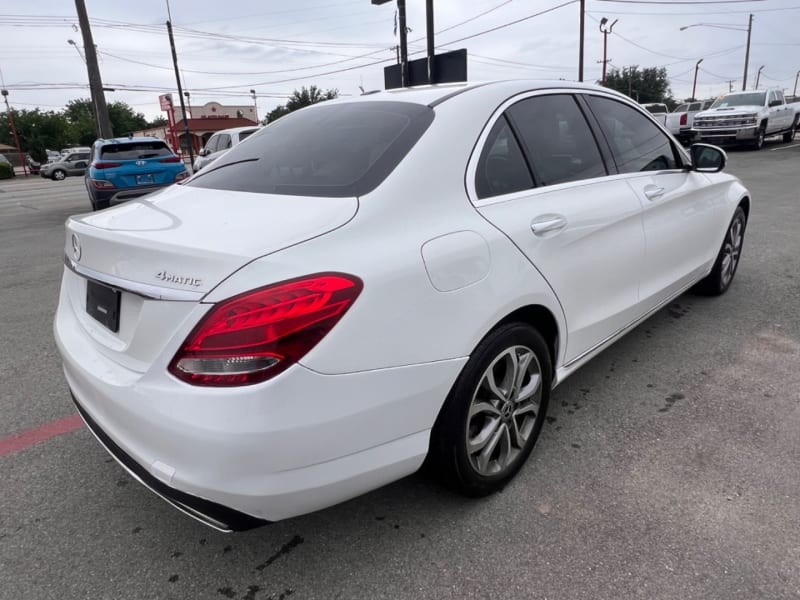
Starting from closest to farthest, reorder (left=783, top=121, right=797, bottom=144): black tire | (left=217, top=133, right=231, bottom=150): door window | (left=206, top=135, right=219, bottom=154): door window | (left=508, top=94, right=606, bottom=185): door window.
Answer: (left=508, top=94, right=606, bottom=185): door window → (left=217, top=133, right=231, bottom=150): door window → (left=206, top=135, right=219, bottom=154): door window → (left=783, top=121, right=797, bottom=144): black tire

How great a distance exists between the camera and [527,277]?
219 cm

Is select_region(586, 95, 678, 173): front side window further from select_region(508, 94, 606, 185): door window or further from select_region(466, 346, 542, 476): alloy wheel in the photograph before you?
select_region(466, 346, 542, 476): alloy wheel

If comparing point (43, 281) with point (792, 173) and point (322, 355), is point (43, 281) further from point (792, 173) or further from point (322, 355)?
point (792, 173)

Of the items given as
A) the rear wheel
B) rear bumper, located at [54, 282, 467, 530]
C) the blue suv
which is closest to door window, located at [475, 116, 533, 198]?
rear bumper, located at [54, 282, 467, 530]

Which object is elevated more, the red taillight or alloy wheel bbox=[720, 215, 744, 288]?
the red taillight

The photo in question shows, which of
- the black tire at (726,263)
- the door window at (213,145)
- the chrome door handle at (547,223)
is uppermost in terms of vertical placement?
the door window at (213,145)

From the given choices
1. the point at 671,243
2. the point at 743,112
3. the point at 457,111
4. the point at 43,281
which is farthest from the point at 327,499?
the point at 743,112

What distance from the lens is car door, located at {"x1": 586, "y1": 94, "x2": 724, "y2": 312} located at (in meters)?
3.10

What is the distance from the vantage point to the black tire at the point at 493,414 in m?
1.99

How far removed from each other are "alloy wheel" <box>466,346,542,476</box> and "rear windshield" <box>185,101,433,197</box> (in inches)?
34.5

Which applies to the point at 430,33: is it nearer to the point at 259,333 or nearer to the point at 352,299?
the point at 352,299

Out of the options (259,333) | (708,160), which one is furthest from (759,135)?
(259,333)

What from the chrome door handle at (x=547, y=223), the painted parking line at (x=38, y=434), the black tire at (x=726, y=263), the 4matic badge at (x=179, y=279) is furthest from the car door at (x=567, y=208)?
the painted parking line at (x=38, y=434)

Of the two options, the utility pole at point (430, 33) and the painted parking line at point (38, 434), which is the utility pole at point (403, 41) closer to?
the utility pole at point (430, 33)
